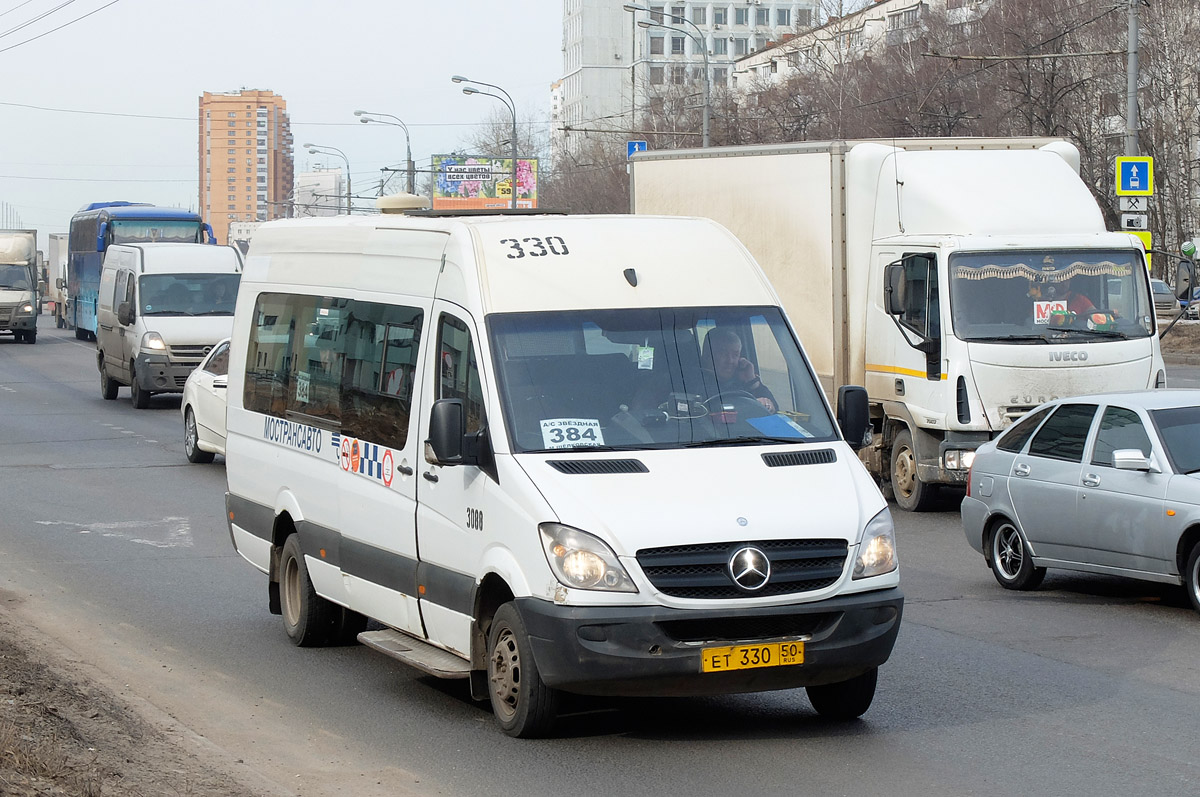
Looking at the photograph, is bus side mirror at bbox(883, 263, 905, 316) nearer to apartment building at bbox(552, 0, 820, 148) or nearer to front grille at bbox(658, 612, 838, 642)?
front grille at bbox(658, 612, 838, 642)

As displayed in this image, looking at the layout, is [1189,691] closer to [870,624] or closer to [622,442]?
[870,624]

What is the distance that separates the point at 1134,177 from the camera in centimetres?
2481

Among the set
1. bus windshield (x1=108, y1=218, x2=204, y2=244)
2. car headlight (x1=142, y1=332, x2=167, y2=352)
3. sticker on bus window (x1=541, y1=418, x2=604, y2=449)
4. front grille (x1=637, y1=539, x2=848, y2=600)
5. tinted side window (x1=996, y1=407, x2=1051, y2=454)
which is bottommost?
front grille (x1=637, y1=539, x2=848, y2=600)

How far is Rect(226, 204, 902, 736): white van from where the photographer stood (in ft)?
22.0

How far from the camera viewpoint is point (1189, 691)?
8.26 metres

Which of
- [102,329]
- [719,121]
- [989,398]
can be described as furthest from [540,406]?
[719,121]

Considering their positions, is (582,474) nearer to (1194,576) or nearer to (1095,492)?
(1194,576)

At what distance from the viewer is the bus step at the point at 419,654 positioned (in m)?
7.50

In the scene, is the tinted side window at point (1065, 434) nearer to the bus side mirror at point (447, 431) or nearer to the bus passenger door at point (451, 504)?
the bus passenger door at point (451, 504)

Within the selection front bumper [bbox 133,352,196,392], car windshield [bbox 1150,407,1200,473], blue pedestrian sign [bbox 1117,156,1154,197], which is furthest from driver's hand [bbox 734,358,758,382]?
front bumper [bbox 133,352,196,392]

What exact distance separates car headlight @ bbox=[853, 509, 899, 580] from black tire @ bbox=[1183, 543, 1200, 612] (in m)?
3.99

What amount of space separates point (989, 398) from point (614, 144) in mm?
66487

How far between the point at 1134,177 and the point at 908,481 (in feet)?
34.8

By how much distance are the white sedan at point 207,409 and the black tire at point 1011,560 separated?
9722 millimetres
